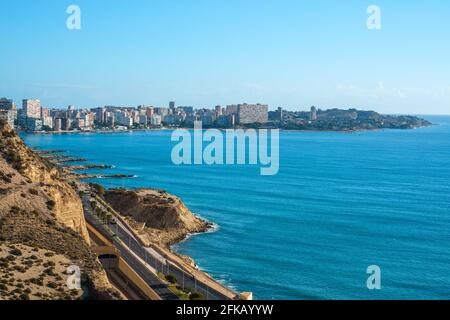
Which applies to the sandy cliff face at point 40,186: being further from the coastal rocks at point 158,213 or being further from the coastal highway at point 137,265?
the coastal rocks at point 158,213

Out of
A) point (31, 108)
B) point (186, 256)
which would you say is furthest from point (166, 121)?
point (186, 256)

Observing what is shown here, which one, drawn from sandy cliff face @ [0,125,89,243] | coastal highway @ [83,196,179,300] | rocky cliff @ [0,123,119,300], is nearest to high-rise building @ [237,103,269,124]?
coastal highway @ [83,196,179,300]

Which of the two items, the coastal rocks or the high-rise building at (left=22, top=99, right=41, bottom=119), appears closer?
the coastal rocks

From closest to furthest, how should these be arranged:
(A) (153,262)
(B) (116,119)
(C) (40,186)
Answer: (C) (40,186) < (A) (153,262) < (B) (116,119)

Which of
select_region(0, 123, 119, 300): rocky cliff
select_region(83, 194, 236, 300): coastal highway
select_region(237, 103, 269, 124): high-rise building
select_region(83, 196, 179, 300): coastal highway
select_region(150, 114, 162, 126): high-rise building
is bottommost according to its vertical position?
select_region(83, 194, 236, 300): coastal highway

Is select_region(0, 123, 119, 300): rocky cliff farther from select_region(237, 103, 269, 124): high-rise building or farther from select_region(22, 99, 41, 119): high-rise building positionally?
select_region(237, 103, 269, 124): high-rise building

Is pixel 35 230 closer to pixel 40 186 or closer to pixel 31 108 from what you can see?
pixel 40 186
